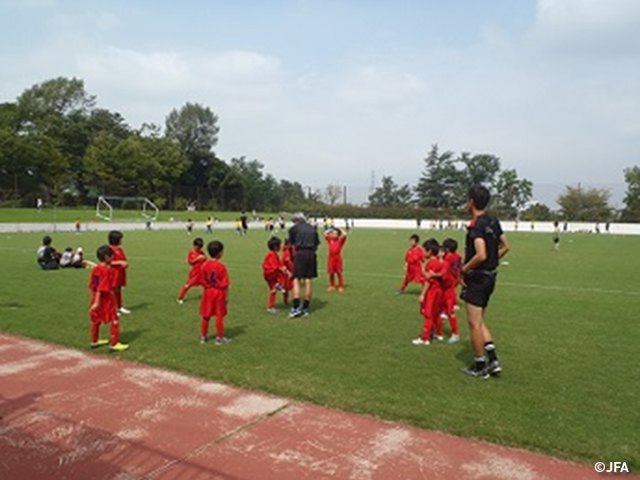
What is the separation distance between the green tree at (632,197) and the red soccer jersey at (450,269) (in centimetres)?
5453

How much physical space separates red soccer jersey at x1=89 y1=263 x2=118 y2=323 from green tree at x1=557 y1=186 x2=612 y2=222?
58.9 metres

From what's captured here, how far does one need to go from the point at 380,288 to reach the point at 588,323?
508cm

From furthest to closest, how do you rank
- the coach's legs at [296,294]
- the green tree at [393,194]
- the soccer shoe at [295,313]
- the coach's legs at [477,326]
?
the green tree at [393,194] → the soccer shoe at [295,313] → the coach's legs at [296,294] → the coach's legs at [477,326]

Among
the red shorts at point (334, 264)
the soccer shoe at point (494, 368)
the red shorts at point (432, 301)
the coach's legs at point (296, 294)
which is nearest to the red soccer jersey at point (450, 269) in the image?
the red shorts at point (432, 301)

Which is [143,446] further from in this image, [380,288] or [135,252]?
[135,252]

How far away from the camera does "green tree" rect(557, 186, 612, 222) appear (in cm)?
5675

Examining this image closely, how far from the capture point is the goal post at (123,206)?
161 feet

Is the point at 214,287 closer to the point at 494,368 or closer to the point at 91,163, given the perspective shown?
the point at 494,368

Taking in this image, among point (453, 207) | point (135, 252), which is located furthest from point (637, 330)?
point (453, 207)

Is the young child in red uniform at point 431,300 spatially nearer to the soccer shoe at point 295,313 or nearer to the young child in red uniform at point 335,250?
the soccer shoe at point 295,313

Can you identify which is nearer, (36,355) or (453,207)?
(36,355)

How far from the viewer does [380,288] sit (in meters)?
12.8

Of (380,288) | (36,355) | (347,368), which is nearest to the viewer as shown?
(347,368)

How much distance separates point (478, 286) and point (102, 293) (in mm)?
4735
